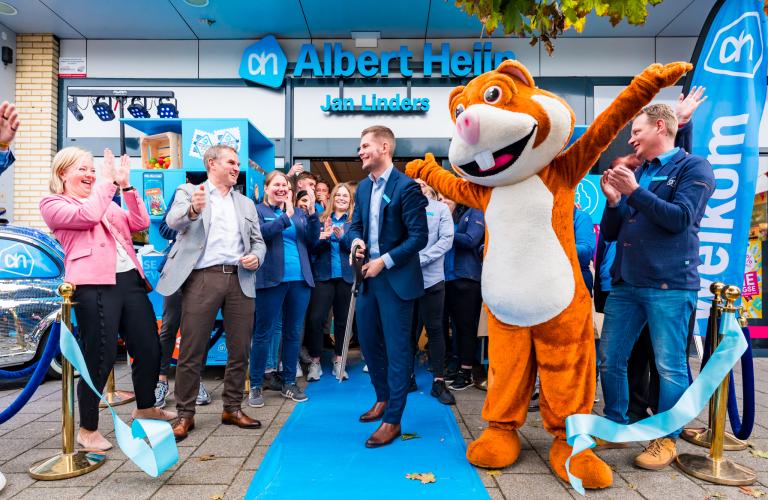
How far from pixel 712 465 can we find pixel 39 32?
936cm

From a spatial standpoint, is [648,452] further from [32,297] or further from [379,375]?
[32,297]

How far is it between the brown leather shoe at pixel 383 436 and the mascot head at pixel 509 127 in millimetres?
1756

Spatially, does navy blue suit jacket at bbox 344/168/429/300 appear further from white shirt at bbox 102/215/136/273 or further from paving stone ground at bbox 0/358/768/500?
white shirt at bbox 102/215/136/273

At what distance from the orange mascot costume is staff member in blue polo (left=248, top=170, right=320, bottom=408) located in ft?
6.64

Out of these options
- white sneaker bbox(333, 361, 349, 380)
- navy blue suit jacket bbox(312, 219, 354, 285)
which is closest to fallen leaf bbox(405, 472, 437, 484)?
white sneaker bbox(333, 361, 349, 380)

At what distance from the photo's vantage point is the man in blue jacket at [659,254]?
291cm

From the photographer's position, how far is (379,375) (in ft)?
12.0

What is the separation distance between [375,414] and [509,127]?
235cm

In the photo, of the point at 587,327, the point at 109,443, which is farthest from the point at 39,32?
the point at 587,327

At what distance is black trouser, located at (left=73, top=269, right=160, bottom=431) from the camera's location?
125 inches

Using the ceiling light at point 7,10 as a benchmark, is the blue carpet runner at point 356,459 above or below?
below

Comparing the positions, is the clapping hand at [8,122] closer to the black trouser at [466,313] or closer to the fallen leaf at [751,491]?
the black trouser at [466,313]

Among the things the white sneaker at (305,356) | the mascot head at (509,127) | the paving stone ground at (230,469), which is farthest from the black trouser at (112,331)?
the mascot head at (509,127)

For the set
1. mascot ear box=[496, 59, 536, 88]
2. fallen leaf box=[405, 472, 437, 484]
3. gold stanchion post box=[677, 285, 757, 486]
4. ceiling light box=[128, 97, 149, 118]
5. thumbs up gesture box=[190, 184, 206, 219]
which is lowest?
fallen leaf box=[405, 472, 437, 484]
